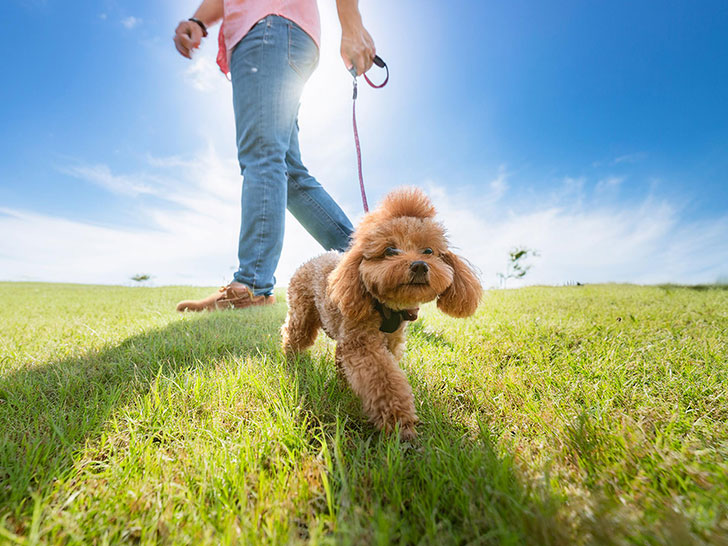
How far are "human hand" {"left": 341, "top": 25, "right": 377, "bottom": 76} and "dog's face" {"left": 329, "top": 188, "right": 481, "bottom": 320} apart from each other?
5.33 ft

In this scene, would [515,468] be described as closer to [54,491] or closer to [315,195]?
[54,491]

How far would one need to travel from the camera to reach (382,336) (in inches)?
81.4

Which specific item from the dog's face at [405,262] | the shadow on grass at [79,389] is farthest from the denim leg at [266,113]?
the dog's face at [405,262]

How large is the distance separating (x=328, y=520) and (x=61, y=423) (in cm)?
142

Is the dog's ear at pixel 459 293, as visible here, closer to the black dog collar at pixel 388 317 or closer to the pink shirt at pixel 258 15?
the black dog collar at pixel 388 317

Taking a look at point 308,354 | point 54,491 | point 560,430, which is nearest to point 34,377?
point 54,491

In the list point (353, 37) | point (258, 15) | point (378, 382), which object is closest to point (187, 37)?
point (258, 15)

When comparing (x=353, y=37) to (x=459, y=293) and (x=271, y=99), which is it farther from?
(x=459, y=293)

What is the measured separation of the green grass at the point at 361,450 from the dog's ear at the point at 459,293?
40cm

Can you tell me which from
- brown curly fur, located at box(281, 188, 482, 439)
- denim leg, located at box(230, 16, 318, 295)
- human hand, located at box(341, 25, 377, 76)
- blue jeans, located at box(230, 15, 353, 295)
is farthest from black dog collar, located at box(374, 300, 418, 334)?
human hand, located at box(341, 25, 377, 76)

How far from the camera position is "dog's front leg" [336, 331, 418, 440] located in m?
1.56

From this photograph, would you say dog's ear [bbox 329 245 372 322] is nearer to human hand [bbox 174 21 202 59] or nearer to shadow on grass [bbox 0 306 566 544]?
shadow on grass [bbox 0 306 566 544]

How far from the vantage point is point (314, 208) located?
3.85m

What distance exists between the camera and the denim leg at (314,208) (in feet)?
12.3
